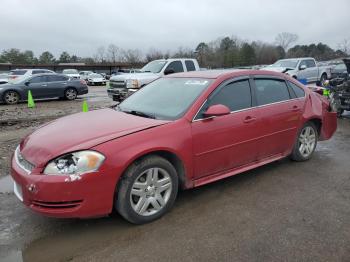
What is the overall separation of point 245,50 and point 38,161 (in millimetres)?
75187

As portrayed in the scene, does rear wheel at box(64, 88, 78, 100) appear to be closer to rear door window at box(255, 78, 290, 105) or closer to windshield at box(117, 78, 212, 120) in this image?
windshield at box(117, 78, 212, 120)

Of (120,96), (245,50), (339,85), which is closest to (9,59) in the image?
(245,50)

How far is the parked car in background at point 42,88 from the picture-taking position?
15.7 metres

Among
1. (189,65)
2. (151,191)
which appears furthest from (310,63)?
(151,191)

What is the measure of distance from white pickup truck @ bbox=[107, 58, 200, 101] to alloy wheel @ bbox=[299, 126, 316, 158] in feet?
25.9

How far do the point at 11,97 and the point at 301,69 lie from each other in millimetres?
14588

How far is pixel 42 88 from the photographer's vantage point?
16.5 meters

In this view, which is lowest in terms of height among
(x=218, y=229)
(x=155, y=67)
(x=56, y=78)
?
(x=218, y=229)

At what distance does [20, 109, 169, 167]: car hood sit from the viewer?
338 centimetres

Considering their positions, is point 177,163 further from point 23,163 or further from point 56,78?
point 56,78

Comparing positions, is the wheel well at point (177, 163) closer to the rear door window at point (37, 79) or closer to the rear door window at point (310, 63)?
the rear door window at point (37, 79)

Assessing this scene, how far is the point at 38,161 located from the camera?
3.34 m

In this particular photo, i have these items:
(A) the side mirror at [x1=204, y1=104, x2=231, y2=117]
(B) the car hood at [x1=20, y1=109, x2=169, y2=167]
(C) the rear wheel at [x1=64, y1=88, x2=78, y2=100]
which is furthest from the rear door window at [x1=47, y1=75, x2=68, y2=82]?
(A) the side mirror at [x1=204, y1=104, x2=231, y2=117]

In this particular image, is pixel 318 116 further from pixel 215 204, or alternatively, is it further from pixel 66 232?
pixel 66 232
